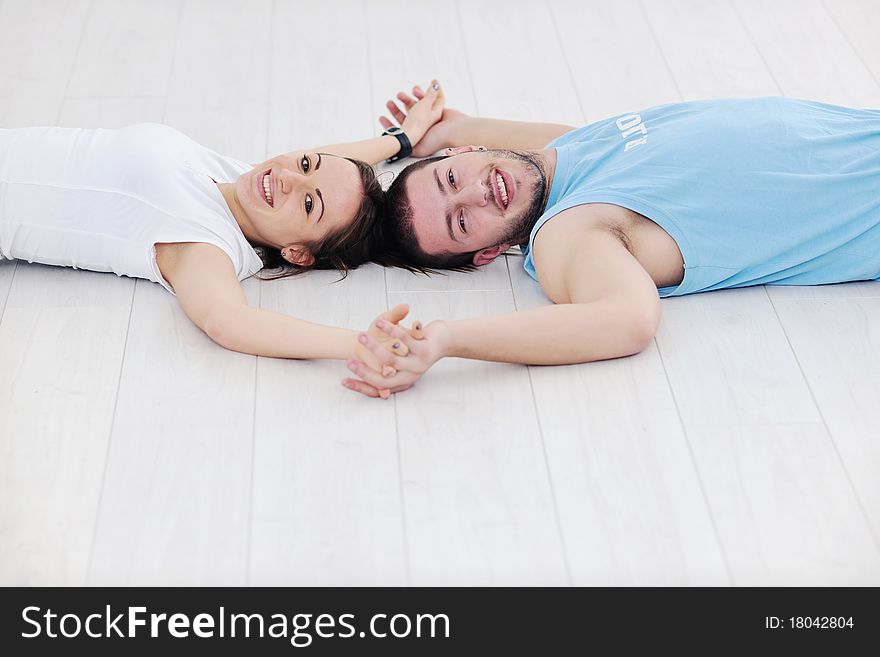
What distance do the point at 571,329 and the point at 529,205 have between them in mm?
363

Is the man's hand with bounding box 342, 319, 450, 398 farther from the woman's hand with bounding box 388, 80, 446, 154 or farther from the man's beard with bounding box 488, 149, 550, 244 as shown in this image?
the woman's hand with bounding box 388, 80, 446, 154

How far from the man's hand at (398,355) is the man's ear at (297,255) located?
0.35 m

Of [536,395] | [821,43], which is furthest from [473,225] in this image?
[821,43]

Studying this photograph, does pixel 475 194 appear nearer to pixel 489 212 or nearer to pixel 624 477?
pixel 489 212

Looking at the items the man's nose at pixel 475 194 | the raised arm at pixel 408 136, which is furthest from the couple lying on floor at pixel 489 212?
the raised arm at pixel 408 136

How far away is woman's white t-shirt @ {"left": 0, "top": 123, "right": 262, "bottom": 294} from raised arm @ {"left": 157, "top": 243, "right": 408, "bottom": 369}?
7 cm

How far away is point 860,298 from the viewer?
6.78 ft

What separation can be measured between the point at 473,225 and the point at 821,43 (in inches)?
65.3

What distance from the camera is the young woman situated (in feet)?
6.37

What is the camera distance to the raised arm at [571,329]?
1.74 m

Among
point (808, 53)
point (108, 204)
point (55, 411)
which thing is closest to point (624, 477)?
point (55, 411)

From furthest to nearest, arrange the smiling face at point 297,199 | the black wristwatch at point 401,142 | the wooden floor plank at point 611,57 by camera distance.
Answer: the wooden floor plank at point 611,57, the black wristwatch at point 401,142, the smiling face at point 297,199

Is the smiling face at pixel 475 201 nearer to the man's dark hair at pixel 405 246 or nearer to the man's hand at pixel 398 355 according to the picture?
the man's dark hair at pixel 405 246

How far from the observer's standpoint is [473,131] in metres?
2.47
